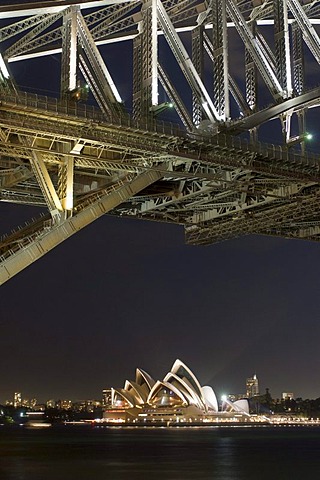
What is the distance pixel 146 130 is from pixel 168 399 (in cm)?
12550

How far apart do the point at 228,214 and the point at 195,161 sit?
460 inches

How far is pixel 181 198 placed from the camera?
45781 mm

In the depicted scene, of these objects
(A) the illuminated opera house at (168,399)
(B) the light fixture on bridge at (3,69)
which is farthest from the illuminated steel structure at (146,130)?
(A) the illuminated opera house at (168,399)

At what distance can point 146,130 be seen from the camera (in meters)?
35.4

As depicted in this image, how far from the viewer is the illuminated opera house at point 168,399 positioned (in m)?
147

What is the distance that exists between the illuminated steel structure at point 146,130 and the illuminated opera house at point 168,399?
100139 millimetres

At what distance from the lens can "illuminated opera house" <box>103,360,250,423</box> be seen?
147000mm

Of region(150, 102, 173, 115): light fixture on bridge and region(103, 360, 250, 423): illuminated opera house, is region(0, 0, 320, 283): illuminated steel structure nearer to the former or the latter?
region(150, 102, 173, 115): light fixture on bridge

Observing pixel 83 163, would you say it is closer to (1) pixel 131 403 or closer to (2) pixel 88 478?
(2) pixel 88 478

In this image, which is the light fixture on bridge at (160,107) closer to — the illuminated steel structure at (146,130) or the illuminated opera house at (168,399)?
the illuminated steel structure at (146,130)

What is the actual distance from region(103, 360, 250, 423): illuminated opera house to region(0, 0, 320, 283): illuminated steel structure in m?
100

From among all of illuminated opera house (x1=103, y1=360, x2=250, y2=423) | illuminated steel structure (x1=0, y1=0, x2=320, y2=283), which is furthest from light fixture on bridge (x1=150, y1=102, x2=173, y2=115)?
illuminated opera house (x1=103, y1=360, x2=250, y2=423)

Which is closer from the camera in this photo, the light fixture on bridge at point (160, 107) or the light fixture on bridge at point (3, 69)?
the light fixture on bridge at point (3, 69)

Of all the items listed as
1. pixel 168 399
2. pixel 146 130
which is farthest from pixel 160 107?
pixel 168 399
